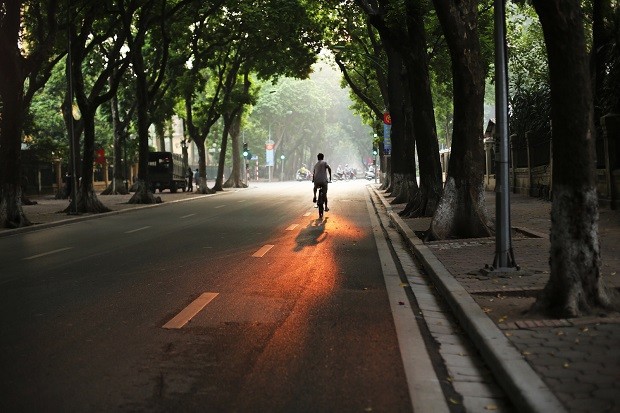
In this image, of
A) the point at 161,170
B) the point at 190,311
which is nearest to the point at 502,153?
the point at 190,311

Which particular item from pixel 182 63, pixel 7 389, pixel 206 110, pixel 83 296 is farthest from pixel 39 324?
pixel 206 110

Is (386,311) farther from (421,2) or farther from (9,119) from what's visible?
(9,119)

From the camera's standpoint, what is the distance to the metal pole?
8.78 meters

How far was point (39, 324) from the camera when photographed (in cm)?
679

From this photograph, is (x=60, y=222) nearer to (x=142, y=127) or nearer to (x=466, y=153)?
(x=142, y=127)

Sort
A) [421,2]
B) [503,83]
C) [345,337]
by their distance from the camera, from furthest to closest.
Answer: [421,2] → [503,83] → [345,337]

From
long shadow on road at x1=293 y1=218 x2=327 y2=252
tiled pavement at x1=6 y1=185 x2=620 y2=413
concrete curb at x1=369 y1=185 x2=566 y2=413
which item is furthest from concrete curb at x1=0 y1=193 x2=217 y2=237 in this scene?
concrete curb at x1=369 y1=185 x2=566 y2=413

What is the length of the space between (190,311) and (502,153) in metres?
4.22

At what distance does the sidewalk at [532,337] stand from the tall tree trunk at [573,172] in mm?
244

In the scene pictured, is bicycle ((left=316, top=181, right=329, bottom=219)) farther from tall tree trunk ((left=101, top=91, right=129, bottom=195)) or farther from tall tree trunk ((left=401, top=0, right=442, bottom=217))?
tall tree trunk ((left=101, top=91, right=129, bottom=195))

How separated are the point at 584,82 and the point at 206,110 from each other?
40557 millimetres

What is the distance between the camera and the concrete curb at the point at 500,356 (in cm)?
414

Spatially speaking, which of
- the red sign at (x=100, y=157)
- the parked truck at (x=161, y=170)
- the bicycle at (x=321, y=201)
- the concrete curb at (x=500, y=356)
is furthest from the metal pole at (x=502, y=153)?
the parked truck at (x=161, y=170)

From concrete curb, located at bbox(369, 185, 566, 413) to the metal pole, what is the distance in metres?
0.74
